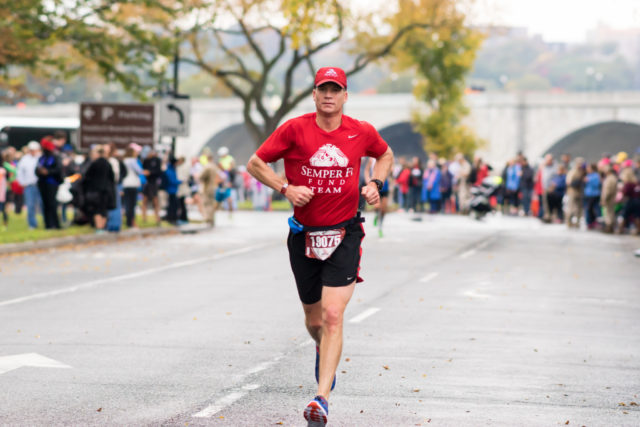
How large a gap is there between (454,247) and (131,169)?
7.11 metres

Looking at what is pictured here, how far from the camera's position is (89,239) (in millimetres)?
21641

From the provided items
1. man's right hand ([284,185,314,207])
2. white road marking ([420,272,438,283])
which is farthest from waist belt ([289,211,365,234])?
white road marking ([420,272,438,283])

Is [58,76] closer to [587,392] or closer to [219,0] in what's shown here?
[219,0]

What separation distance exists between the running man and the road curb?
43.0 feet

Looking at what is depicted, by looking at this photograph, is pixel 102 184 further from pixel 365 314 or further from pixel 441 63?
pixel 441 63

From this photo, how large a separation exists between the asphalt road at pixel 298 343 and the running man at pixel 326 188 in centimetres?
70

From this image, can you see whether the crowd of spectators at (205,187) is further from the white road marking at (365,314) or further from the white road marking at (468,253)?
the white road marking at (365,314)

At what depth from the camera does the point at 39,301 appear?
39.3ft

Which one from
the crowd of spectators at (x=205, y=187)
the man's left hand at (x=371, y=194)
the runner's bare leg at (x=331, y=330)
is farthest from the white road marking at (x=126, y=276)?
the man's left hand at (x=371, y=194)

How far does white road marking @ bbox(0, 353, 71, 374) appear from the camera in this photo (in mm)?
7910

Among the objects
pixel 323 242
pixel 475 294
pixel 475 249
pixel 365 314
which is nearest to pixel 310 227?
pixel 323 242

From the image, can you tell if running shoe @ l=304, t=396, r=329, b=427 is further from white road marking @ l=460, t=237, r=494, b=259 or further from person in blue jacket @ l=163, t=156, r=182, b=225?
person in blue jacket @ l=163, t=156, r=182, b=225

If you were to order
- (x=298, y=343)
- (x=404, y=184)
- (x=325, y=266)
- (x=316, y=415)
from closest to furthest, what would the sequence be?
1. (x=316, y=415)
2. (x=325, y=266)
3. (x=298, y=343)
4. (x=404, y=184)

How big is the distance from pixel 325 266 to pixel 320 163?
22.7 inches
